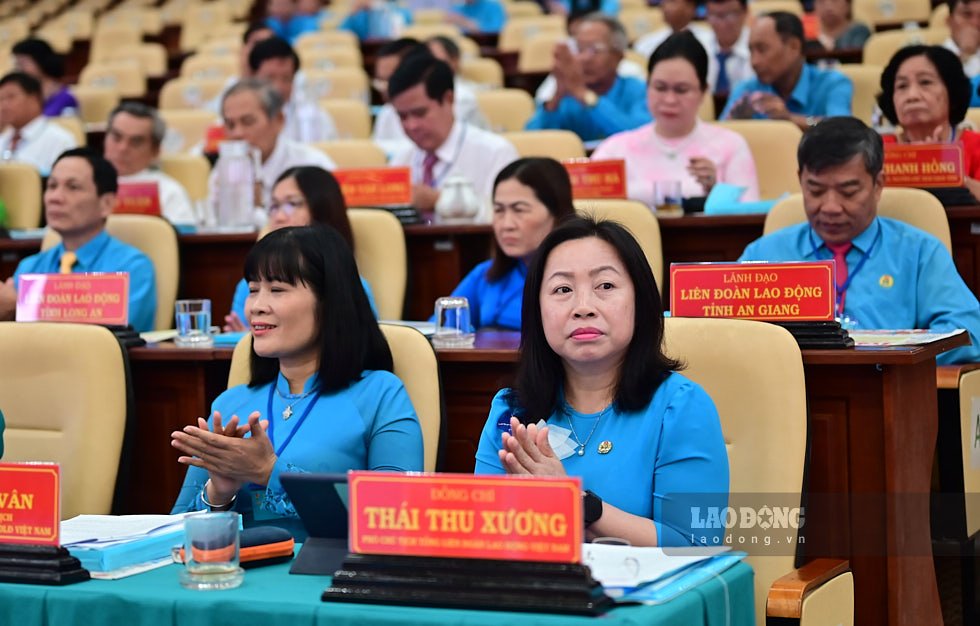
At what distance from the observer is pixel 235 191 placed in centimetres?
489

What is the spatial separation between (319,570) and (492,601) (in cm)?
30

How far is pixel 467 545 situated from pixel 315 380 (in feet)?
3.28

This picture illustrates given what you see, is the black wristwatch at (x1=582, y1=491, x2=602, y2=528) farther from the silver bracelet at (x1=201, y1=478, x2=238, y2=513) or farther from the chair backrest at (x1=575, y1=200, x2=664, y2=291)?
the chair backrest at (x1=575, y1=200, x2=664, y2=291)

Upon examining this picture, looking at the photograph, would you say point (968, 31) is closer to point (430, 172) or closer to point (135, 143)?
point (430, 172)

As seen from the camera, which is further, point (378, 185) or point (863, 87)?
point (863, 87)

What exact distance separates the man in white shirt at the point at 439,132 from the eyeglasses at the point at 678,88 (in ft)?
2.03

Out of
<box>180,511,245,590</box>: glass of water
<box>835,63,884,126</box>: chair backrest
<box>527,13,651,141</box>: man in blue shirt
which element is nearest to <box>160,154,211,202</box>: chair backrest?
<box>527,13,651,141</box>: man in blue shirt

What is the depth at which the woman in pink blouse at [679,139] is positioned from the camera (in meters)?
4.62

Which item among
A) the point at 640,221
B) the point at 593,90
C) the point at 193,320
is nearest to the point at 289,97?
the point at 593,90

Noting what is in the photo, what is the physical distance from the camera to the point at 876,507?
2541mm

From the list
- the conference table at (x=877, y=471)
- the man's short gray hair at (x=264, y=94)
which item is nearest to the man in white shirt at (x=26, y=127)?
the man's short gray hair at (x=264, y=94)

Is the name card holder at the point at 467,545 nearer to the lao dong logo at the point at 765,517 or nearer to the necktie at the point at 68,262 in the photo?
the lao dong logo at the point at 765,517

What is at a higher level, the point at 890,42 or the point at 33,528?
the point at 890,42

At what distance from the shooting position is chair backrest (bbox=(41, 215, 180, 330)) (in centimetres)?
420
